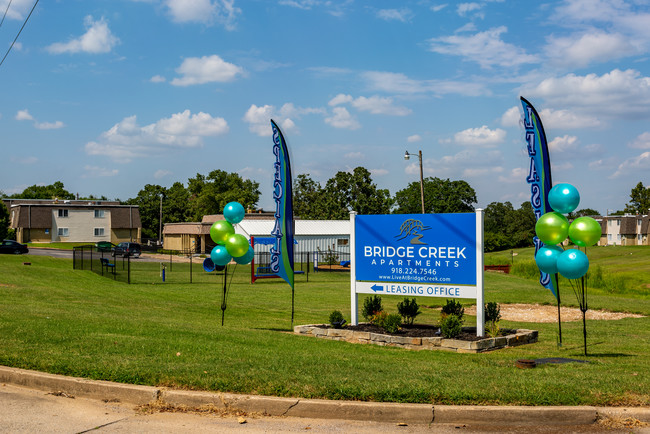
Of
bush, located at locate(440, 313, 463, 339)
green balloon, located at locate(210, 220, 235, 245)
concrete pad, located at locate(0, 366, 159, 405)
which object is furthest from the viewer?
green balloon, located at locate(210, 220, 235, 245)

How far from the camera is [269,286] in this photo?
3331cm

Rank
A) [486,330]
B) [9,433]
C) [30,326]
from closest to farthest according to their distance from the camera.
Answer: [9,433] → [30,326] → [486,330]

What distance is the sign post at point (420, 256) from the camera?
13688mm

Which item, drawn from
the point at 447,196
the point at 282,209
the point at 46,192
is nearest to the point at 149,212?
the point at 46,192

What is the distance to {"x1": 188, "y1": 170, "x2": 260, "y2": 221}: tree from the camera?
93750mm

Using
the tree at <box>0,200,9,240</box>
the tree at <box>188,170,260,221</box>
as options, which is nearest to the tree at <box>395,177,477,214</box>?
the tree at <box>188,170,260,221</box>

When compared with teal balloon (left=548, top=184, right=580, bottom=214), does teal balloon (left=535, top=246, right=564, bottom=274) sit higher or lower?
lower

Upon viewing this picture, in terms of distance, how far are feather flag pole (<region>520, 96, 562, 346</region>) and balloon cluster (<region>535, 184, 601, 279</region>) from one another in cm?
119

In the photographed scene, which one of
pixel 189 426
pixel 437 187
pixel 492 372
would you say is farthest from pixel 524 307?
pixel 437 187

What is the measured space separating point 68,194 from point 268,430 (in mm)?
130845

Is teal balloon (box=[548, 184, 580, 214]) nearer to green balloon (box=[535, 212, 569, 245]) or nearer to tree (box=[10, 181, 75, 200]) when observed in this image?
green balloon (box=[535, 212, 569, 245])

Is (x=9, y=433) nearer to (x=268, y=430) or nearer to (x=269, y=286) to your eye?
(x=268, y=430)

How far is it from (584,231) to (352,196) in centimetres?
7964

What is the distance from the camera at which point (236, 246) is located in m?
14.1
